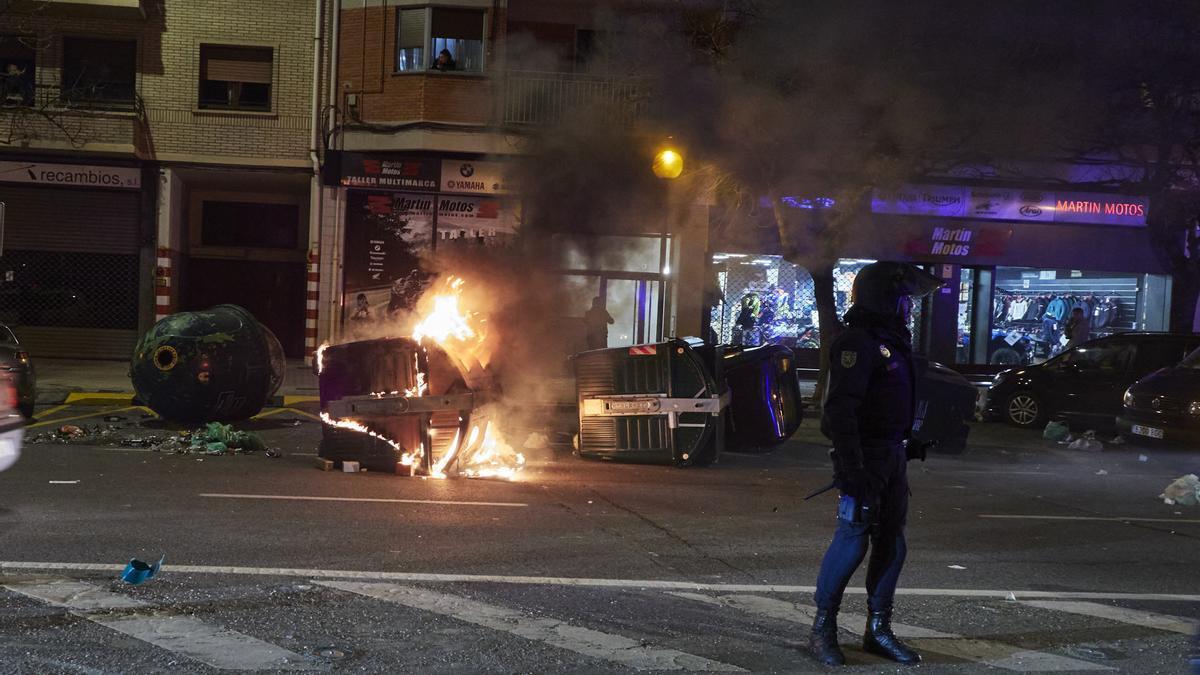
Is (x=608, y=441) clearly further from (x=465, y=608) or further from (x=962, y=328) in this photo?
(x=962, y=328)

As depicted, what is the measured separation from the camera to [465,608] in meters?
4.49

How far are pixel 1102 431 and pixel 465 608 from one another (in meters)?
10.6

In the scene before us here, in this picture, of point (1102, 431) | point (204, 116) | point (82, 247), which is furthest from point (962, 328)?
point (82, 247)

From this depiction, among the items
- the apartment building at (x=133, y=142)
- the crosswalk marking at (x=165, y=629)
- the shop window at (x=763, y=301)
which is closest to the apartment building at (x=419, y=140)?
the apartment building at (x=133, y=142)

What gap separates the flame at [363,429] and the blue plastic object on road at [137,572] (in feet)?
10.8

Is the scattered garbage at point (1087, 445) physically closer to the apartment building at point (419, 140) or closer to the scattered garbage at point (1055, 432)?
the scattered garbage at point (1055, 432)

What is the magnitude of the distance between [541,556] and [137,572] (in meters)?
1.97

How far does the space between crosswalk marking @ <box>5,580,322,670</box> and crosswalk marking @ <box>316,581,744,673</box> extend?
75 centimetres

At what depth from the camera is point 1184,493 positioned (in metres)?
8.20

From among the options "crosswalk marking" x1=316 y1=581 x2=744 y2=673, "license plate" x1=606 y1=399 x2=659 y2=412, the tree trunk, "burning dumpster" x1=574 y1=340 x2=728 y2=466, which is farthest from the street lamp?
"crosswalk marking" x1=316 y1=581 x2=744 y2=673

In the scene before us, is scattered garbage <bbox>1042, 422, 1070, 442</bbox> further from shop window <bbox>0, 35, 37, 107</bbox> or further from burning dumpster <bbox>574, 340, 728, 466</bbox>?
shop window <bbox>0, 35, 37, 107</bbox>

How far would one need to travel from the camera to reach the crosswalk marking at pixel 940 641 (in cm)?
401

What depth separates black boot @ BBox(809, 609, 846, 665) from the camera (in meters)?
3.92

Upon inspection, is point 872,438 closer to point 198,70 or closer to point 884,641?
point 884,641
